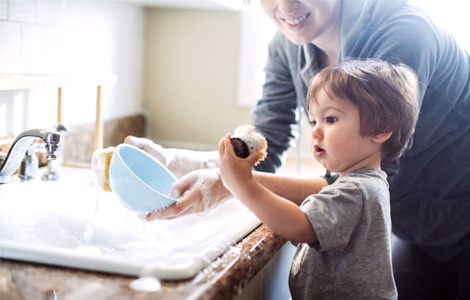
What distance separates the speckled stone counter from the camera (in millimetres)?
663

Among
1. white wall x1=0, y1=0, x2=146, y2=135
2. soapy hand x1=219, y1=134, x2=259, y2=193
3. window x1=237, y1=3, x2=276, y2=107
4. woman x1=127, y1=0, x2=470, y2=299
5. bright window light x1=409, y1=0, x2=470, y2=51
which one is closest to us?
soapy hand x1=219, y1=134, x2=259, y2=193

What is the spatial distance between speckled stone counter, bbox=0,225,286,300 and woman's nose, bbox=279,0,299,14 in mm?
588

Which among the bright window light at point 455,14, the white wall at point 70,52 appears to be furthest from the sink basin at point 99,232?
the bright window light at point 455,14

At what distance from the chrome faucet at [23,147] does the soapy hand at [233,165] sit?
1.59ft

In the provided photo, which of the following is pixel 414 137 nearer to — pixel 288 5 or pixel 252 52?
pixel 288 5

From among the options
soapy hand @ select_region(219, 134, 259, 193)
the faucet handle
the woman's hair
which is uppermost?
the woman's hair

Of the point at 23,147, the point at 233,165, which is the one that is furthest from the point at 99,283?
the point at 23,147

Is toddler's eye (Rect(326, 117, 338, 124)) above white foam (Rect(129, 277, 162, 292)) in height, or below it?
above

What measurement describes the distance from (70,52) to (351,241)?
47.1 inches

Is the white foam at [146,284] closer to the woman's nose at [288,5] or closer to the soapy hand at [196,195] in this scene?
the soapy hand at [196,195]

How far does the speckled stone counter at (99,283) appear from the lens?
66 centimetres

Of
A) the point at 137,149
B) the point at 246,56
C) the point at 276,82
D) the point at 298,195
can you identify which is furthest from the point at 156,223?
the point at 246,56

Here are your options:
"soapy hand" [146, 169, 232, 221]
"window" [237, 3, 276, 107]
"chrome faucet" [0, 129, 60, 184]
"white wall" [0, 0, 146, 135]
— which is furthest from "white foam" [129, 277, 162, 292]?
"window" [237, 3, 276, 107]

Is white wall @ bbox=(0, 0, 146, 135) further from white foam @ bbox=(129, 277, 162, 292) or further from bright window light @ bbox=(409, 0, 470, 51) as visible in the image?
bright window light @ bbox=(409, 0, 470, 51)
